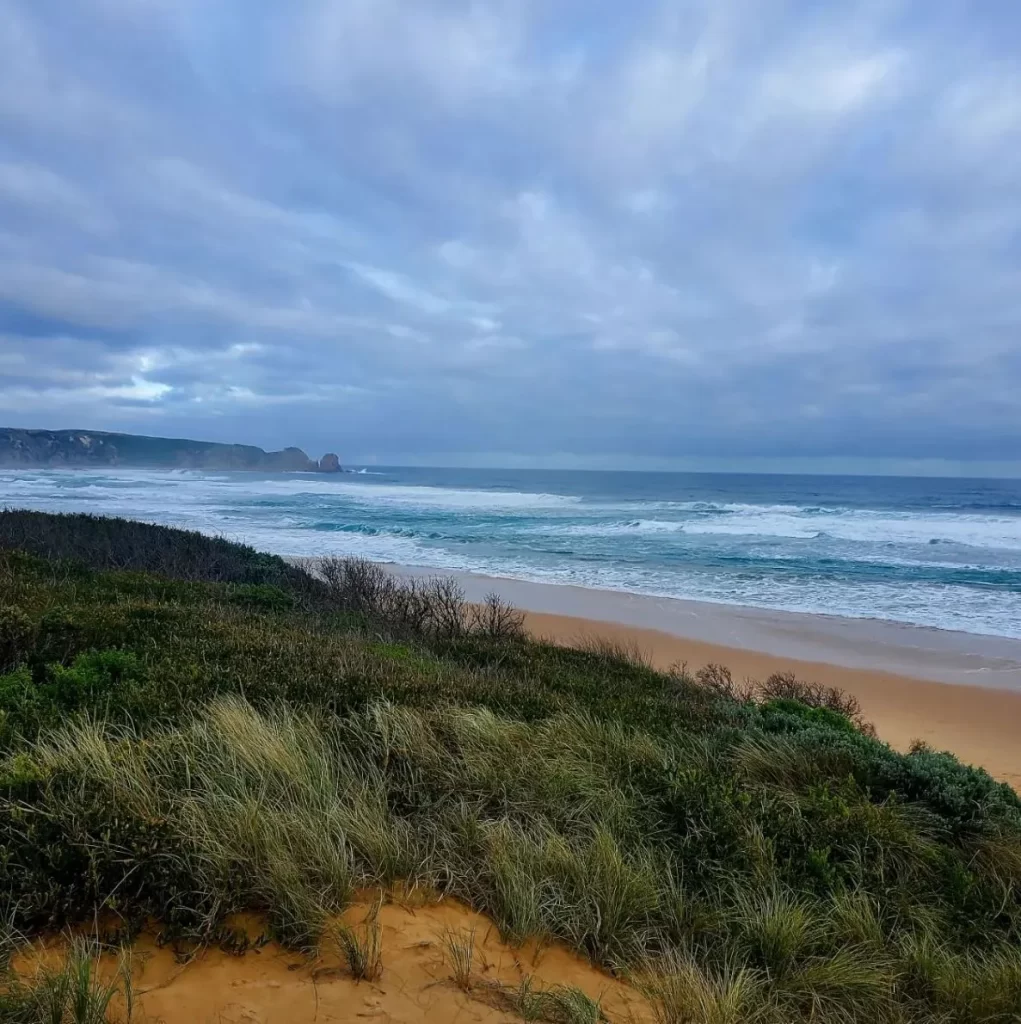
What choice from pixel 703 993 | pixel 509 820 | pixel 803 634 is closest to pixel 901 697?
pixel 803 634

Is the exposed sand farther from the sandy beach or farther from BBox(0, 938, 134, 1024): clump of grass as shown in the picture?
the sandy beach

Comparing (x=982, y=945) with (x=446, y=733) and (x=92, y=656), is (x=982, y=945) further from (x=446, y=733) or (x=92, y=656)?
(x=92, y=656)

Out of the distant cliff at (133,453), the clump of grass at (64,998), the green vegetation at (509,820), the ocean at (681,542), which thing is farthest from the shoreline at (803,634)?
the distant cliff at (133,453)

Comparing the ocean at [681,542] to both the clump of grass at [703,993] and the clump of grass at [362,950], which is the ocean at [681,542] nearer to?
the clump of grass at [703,993]

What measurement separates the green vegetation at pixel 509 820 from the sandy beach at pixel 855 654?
4773 mm

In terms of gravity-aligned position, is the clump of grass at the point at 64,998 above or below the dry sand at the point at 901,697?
above

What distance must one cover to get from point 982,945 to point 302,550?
23138mm

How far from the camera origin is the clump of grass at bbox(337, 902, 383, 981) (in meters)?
2.42

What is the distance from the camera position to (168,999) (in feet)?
7.25

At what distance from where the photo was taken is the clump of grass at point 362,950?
242 centimetres

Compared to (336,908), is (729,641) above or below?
below

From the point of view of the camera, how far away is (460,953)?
8.39 ft

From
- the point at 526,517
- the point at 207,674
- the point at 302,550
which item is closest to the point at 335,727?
the point at 207,674

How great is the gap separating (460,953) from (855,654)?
12724 millimetres
